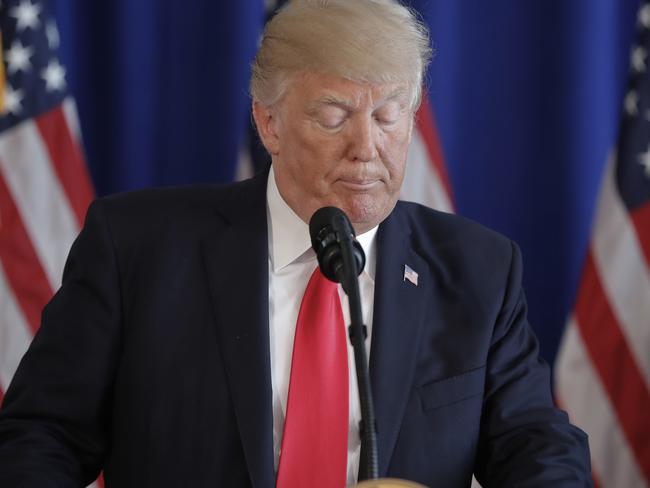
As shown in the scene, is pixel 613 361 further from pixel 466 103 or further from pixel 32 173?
pixel 32 173

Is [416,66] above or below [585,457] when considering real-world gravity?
above

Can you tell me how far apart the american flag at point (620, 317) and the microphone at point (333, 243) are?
1.74 metres

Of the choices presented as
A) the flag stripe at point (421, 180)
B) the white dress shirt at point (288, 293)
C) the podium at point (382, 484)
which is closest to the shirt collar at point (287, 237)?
the white dress shirt at point (288, 293)

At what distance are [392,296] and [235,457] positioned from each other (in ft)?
1.34

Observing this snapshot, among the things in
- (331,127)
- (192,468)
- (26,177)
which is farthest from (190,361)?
(26,177)

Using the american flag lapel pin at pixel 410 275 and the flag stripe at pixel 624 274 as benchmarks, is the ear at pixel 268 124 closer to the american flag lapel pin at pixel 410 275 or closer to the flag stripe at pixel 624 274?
the american flag lapel pin at pixel 410 275

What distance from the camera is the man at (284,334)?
166 cm

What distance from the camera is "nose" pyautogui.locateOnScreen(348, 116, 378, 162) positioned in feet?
5.49

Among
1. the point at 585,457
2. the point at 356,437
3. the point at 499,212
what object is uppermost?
the point at 356,437

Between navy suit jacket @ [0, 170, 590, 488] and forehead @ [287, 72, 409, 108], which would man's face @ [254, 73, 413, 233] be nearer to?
forehead @ [287, 72, 409, 108]

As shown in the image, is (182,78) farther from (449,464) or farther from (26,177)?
(449,464)

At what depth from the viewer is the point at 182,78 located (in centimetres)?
329

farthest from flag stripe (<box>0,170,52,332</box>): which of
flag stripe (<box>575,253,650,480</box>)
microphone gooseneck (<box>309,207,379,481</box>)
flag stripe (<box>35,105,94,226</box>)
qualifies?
microphone gooseneck (<box>309,207,379,481</box>)

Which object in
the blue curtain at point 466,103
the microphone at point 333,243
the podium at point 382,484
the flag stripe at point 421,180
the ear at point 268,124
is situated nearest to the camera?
the podium at point 382,484
